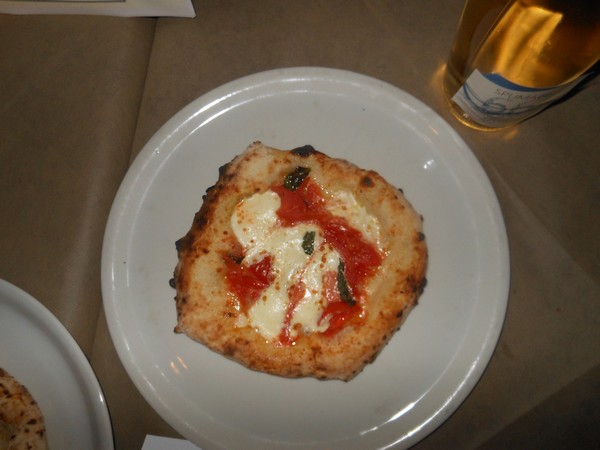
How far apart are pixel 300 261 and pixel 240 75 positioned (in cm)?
69

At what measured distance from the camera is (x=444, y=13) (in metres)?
1.43

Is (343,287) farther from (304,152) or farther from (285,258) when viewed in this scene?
(304,152)

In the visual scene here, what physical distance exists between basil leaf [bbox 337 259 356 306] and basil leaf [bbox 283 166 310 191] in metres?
0.21

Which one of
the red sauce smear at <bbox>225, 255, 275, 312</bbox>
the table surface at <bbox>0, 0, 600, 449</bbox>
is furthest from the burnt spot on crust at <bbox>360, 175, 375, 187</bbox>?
the table surface at <bbox>0, 0, 600, 449</bbox>

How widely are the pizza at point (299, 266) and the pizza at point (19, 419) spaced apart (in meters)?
0.48

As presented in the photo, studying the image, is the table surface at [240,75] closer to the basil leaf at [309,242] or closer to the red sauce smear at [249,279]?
the red sauce smear at [249,279]

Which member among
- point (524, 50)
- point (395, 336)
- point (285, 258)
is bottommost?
point (395, 336)

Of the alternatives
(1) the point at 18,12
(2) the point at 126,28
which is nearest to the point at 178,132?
A: (2) the point at 126,28

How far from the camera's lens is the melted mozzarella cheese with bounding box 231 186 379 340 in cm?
102

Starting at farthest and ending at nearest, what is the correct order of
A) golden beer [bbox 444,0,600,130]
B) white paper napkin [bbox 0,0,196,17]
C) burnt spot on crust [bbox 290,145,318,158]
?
white paper napkin [bbox 0,0,196,17]
burnt spot on crust [bbox 290,145,318,158]
golden beer [bbox 444,0,600,130]

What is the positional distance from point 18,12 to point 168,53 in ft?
1.68

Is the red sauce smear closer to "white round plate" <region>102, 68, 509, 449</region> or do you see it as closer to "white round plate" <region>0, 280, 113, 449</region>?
"white round plate" <region>102, 68, 509, 449</region>

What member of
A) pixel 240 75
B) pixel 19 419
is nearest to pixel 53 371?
pixel 19 419

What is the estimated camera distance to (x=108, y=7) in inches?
56.7
